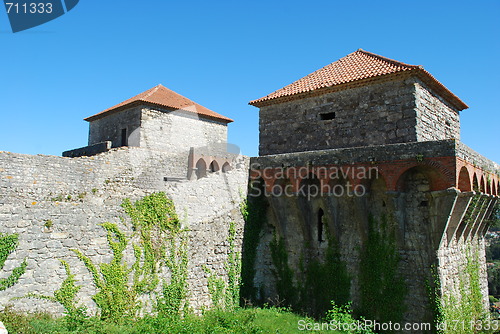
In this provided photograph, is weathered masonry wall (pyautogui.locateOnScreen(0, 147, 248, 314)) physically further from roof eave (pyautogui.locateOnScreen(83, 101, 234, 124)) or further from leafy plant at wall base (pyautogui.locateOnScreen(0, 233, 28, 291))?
roof eave (pyautogui.locateOnScreen(83, 101, 234, 124))

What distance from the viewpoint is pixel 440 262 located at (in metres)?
9.45

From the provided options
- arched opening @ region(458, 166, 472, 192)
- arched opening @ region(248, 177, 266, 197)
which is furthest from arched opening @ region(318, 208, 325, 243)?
arched opening @ region(458, 166, 472, 192)

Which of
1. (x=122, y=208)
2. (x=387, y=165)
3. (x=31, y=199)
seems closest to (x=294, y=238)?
(x=387, y=165)

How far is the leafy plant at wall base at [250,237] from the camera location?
1185cm

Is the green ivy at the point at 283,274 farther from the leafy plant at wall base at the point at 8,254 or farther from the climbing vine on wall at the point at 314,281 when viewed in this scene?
the leafy plant at wall base at the point at 8,254

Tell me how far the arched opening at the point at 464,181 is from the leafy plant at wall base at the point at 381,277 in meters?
2.12

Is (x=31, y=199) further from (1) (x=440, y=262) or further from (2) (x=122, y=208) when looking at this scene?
(1) (x=440, y=262)

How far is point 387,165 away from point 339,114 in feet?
9.62

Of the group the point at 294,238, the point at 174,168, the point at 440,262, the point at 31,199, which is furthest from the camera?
the point at 294,238

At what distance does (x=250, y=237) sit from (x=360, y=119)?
5.24m

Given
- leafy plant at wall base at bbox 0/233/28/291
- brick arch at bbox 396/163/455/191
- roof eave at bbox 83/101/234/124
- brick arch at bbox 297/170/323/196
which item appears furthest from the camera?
roof eave at bbox 83/101/234/124

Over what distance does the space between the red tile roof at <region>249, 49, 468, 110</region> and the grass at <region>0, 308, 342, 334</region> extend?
285 inches

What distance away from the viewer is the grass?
23.8 ft

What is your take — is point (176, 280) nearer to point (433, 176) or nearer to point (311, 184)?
point (311, 184)
